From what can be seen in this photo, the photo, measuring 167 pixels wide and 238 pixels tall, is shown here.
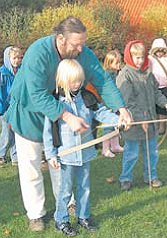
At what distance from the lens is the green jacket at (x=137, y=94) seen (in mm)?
6098

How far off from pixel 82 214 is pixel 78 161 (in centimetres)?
A: 58

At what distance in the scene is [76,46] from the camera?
4531 mm

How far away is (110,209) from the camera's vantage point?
5691 millimetres

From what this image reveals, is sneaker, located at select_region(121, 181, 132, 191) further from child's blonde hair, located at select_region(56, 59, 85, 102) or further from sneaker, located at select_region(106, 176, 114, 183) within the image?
child's blonde hair, located at select_region(56, 59, 85, 102)

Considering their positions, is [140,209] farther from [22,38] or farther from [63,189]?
[22,38]

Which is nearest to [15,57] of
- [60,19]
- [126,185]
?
[126,185]

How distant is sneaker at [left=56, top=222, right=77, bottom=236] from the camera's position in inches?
199

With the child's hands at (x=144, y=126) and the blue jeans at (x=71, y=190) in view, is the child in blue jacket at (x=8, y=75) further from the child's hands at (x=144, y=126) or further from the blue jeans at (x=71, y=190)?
the blue jeans at (x=71, y=190)

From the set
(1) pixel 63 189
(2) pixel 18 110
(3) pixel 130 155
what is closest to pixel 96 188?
(3) pixel 130 155

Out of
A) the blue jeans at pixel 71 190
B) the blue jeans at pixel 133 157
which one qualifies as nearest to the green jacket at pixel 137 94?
the blue jeans at pixel 133 157

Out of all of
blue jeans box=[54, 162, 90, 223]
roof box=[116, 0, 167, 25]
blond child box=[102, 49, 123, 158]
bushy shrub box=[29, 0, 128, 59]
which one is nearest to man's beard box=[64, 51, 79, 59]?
blue jeans box=[54, 162, 90, 223]

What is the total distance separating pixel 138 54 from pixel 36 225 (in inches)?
82.6

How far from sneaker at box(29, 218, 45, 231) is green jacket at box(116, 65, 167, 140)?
1.49 m

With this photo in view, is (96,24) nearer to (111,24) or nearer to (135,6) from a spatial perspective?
(111,24)
